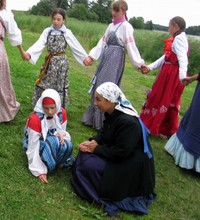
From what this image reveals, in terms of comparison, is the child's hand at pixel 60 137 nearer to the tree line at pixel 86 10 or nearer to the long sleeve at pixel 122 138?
the long sleeve at pixel 122 138

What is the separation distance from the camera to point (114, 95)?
3.62 m

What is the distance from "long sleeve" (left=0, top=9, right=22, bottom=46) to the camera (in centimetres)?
461

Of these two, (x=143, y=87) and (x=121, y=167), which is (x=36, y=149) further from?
(x=143, y=87)

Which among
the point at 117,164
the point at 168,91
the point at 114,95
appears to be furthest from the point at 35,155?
the point at 168,91

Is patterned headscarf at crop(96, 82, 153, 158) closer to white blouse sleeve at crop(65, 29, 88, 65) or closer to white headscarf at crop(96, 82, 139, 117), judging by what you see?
white headscarf at crop(96, 82, 139, 117)

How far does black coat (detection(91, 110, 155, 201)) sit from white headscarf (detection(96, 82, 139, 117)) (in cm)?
6

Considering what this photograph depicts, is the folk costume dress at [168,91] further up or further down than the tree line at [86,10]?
further up

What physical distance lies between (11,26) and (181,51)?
7.63 ft

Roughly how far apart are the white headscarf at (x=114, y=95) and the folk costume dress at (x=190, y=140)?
1.31m

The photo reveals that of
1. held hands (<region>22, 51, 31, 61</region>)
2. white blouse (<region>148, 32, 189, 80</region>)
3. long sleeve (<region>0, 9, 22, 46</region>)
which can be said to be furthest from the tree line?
long sleeve (<region>0, 9, 22, 46</region>)

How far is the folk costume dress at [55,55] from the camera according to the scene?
5.21 meters

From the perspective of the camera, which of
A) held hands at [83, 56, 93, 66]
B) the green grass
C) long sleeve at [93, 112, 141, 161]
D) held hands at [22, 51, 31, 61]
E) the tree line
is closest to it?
the green grass

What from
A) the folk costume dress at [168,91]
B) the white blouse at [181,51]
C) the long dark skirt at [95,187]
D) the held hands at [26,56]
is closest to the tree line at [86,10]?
the folk costume dress at [168,91]

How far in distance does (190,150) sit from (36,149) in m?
2.03
